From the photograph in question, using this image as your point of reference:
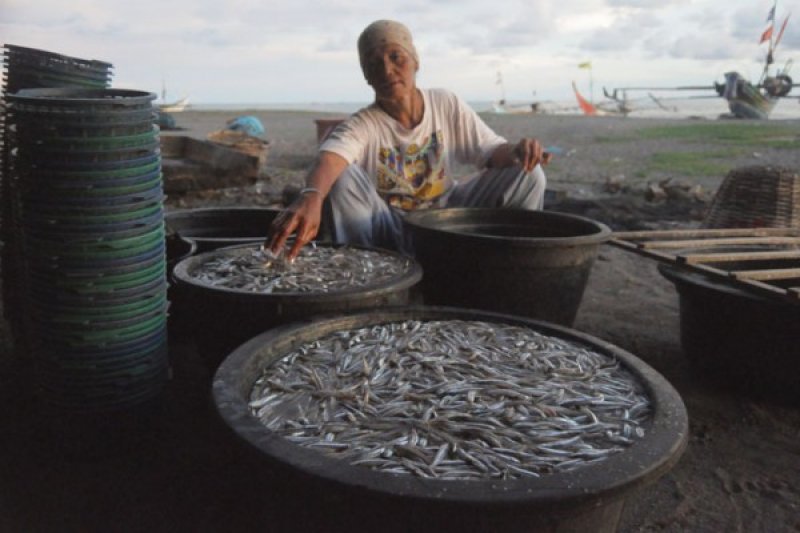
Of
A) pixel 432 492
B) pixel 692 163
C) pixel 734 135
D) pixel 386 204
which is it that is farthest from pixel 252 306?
pixel 734 135

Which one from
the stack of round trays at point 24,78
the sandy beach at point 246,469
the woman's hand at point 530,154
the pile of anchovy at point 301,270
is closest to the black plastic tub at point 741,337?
the sandy beach at point 246,469

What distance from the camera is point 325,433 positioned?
199 cm

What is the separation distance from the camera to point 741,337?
3.72 metres

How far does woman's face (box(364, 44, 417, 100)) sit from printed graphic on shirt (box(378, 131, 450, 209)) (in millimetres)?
390

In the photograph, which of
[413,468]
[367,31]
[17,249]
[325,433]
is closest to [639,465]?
[413,468]

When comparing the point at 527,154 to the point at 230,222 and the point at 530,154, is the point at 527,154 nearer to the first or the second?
the point at 530,154

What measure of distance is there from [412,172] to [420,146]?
0.19m

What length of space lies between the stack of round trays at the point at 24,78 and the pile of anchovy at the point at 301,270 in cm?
86

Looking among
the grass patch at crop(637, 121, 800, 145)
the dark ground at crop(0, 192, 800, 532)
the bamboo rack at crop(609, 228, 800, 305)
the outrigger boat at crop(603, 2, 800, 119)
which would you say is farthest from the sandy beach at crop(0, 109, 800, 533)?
the outrigger boat at crop(603, 2, 800, 119)

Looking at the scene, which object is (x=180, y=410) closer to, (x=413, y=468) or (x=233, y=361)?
(x=233, y=361)

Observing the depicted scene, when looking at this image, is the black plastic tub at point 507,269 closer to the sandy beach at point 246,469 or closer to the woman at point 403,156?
the woman at point 403,156

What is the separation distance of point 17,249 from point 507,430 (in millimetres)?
2427

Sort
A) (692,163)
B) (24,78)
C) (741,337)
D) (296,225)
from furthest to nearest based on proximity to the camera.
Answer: (692,163) < (741,337) < (296,225) < (24,78)

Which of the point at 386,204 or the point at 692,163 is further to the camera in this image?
the point at 692,163
